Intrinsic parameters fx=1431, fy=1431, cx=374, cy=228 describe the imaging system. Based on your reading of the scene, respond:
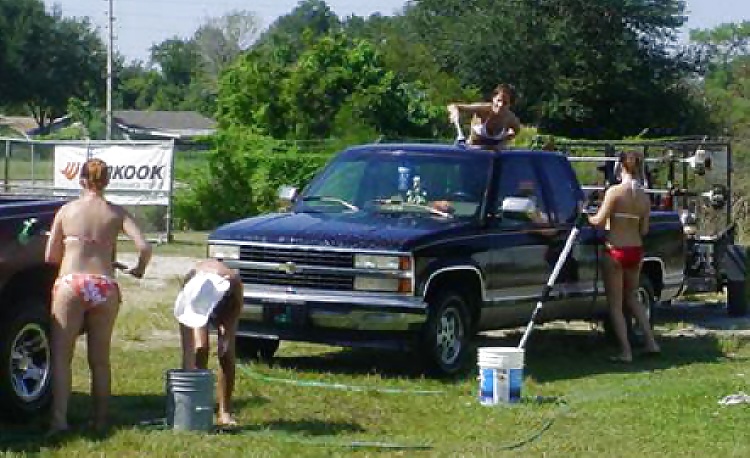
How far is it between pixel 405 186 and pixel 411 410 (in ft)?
9.30

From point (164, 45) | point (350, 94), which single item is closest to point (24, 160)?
point (350, 94)

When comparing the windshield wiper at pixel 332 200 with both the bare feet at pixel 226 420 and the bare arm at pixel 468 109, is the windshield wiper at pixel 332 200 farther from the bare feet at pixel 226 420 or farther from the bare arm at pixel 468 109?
the bare feet at pixel 226 420

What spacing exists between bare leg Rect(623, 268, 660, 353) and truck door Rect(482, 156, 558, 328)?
944 millimetres

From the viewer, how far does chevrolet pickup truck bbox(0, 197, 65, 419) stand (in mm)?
9062

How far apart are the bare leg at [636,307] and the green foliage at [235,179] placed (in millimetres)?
16702

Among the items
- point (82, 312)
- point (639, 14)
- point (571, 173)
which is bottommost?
point (82, 312)

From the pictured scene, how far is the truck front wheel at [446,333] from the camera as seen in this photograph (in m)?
11.4

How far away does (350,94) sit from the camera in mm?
40469

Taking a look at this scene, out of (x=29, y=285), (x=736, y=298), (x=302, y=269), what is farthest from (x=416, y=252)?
(x=736, y=298)

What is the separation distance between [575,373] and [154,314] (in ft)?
16.1

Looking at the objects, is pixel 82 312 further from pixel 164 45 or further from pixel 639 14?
pixel 164 45

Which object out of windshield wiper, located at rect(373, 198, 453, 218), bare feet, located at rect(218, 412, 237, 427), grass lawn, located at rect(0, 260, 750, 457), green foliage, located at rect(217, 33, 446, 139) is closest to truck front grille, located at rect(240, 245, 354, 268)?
grass lawn, located at rect(0, 260, 750, 457)

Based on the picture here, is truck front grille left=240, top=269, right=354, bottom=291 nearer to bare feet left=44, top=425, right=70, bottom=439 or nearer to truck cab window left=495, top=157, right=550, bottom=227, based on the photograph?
truck cab window left=495, top=157, right=550, bottom=227

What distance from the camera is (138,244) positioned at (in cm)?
890
